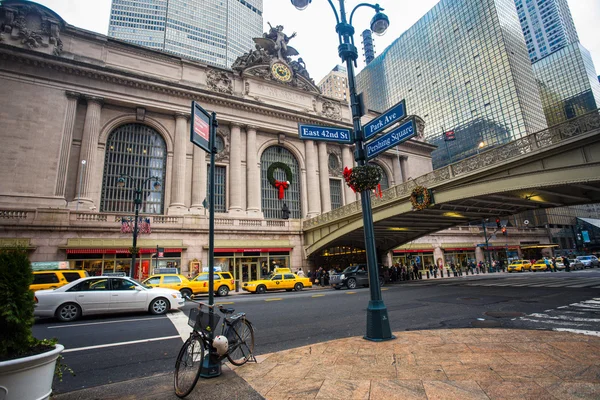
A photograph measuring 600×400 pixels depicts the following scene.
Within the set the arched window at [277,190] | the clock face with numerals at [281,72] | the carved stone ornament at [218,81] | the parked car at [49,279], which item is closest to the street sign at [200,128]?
the parked car at [49,279]

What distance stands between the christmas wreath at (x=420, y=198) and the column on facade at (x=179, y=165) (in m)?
20.7

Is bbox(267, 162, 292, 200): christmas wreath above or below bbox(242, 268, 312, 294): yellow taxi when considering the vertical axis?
above

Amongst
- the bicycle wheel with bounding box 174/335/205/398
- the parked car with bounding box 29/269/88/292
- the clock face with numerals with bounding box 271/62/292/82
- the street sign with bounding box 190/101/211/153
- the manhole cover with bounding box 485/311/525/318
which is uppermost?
the clock face with numerals with bounding box 271/62/292/82

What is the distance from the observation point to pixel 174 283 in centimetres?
1766

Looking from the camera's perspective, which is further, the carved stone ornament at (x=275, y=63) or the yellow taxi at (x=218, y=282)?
the carved stone ornament at (x=275, y=63)

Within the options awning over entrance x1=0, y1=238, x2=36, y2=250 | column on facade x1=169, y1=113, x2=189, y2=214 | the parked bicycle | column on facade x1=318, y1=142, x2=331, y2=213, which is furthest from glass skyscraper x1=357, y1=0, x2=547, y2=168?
the parked bicycle

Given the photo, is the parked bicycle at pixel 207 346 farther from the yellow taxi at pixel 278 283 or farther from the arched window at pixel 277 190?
the arched window at pixel 277 190

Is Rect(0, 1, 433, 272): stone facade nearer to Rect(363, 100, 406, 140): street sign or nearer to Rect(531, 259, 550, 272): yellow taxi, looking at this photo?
Rect(363, 100, 406, 140): street sign

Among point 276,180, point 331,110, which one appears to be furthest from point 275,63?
point 276,180

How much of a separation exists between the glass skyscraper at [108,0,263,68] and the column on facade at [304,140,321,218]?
240 feet

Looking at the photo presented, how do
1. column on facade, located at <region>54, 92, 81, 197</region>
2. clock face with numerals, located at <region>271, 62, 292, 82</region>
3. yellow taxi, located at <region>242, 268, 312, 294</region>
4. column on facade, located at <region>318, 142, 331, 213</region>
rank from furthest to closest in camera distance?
1. clock face with numerals, located at <region>271, 62, 292, 82</region>
2. column on facade, located at <region>318, 142, 331, 213</region>
3. column on facade, located at <region>54, 92, 81, 197</region>
4. yellow taxi, located at <region>242, 268, 312, 294</region>

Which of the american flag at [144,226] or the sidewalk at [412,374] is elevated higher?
the american flag at [144,226]

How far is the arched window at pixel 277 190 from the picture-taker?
36000 mm

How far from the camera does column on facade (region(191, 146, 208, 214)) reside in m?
30.1
